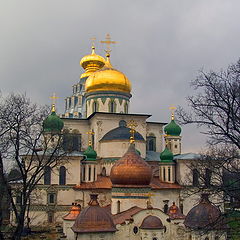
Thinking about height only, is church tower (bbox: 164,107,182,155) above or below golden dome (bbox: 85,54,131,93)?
below

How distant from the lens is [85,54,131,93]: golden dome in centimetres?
4022

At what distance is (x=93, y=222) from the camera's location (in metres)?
22.5

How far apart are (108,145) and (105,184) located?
3869 millimetres

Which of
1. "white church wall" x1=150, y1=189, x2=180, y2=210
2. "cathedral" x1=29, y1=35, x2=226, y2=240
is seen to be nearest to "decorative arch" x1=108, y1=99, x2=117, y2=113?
"cathedral" x1=29, y1=35, x2=226, y2=240

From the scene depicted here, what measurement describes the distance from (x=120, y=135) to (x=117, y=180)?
9070 mm

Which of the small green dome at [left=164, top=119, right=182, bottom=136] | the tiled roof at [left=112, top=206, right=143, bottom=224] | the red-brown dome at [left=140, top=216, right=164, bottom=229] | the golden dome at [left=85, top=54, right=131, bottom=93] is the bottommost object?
the red-brown dome at [left=140, top=216, right=164, bottom=229]

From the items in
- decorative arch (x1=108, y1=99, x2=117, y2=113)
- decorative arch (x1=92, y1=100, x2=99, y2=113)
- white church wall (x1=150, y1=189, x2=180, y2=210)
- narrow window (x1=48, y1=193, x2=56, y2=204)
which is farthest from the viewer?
decorative arch (x1=92, y1=100, x2=99, y2=113)

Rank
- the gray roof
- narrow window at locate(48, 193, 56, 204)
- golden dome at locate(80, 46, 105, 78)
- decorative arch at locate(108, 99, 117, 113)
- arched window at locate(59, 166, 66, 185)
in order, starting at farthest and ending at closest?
golden dome at locate(80, 46, 105, 78), decorative arch at locate(108, 99, 117, 113), the gray roof, arched window at locate(59, 166, 66, 185), narrow window at locate(48, 193, 56, 204)

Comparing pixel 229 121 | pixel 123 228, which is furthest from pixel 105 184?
pixel 229 121

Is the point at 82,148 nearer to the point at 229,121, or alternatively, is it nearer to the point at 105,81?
the point at 105,81

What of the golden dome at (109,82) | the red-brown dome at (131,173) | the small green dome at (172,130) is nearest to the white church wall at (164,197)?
the red-brown dome at (131,173)

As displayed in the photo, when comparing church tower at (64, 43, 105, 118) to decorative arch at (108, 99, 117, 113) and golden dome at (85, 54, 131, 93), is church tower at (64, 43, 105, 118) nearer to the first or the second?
golden dome at (85, 54, 131, 93)

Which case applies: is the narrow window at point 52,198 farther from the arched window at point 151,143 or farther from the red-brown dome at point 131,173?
the arched window at point 151,143

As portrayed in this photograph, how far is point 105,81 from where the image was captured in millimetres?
40250
